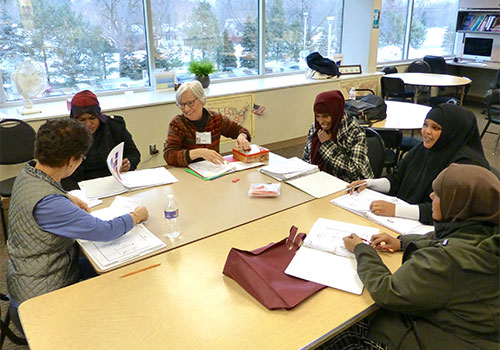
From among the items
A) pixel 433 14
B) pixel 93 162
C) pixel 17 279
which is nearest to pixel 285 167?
pixel 93 162

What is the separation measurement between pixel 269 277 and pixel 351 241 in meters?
0.38

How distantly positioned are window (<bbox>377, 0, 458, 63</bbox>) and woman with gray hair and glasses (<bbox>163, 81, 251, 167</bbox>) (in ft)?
16.9

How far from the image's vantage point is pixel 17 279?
4.94 feet

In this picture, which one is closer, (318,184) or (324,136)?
(318,184)

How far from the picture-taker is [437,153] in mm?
2201

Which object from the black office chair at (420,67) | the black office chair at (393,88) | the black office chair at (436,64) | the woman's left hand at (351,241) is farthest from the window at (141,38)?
the woman's left hand at (351,241)

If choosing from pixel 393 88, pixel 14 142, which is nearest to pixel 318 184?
pixel 14 142

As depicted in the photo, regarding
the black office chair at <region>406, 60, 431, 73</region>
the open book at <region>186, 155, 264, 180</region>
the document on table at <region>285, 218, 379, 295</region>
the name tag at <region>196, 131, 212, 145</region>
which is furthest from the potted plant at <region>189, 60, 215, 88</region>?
the black office chair at <region>406, 60, 431, 73</region>

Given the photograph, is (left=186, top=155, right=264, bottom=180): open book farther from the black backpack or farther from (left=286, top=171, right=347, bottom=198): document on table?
the black backpack

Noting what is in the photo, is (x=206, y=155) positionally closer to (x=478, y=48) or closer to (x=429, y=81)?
(x=429, y=81)

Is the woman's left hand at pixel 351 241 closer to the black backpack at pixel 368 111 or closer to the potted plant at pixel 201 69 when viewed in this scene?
the black backpack at pixel 368 111

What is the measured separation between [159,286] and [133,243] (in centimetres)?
32

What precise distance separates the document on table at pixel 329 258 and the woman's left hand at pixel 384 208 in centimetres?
14

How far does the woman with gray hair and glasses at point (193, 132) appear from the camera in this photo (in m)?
2.55
